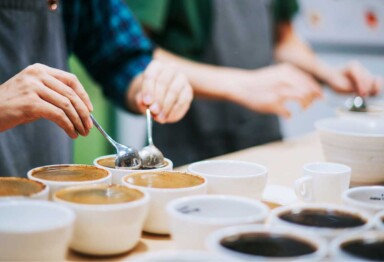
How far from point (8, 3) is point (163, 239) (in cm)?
87

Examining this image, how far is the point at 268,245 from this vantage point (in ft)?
2.66

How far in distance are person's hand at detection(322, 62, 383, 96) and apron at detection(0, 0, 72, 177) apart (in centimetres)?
137

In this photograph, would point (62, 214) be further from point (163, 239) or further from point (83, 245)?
point (163, 239)

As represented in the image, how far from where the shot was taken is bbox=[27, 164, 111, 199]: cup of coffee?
1022 millimetres

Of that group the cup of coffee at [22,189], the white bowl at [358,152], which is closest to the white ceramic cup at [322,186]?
the white bowl at [358,152]

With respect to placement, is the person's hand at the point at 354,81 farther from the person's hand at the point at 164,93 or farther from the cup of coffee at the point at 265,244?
the cup of coffee at the point at 265,244

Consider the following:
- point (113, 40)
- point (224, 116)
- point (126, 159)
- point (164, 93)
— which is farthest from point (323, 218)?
point (224, 116)

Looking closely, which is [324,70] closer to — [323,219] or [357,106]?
[357,106]

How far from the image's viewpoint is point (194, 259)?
2.39 feet

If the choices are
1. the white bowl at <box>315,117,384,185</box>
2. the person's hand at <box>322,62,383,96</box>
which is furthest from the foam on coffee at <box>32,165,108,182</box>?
the person's hand at <box>322,62,383,96</box>

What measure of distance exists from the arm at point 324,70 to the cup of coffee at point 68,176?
5.31 ft

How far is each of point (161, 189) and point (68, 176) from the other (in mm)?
203

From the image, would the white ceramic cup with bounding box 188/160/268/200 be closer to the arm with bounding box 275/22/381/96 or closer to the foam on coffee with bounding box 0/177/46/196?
the foam on coffee with bounding box 0/177/46/196

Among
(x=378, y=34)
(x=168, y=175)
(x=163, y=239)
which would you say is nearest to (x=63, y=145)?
(x=168, y=175)
